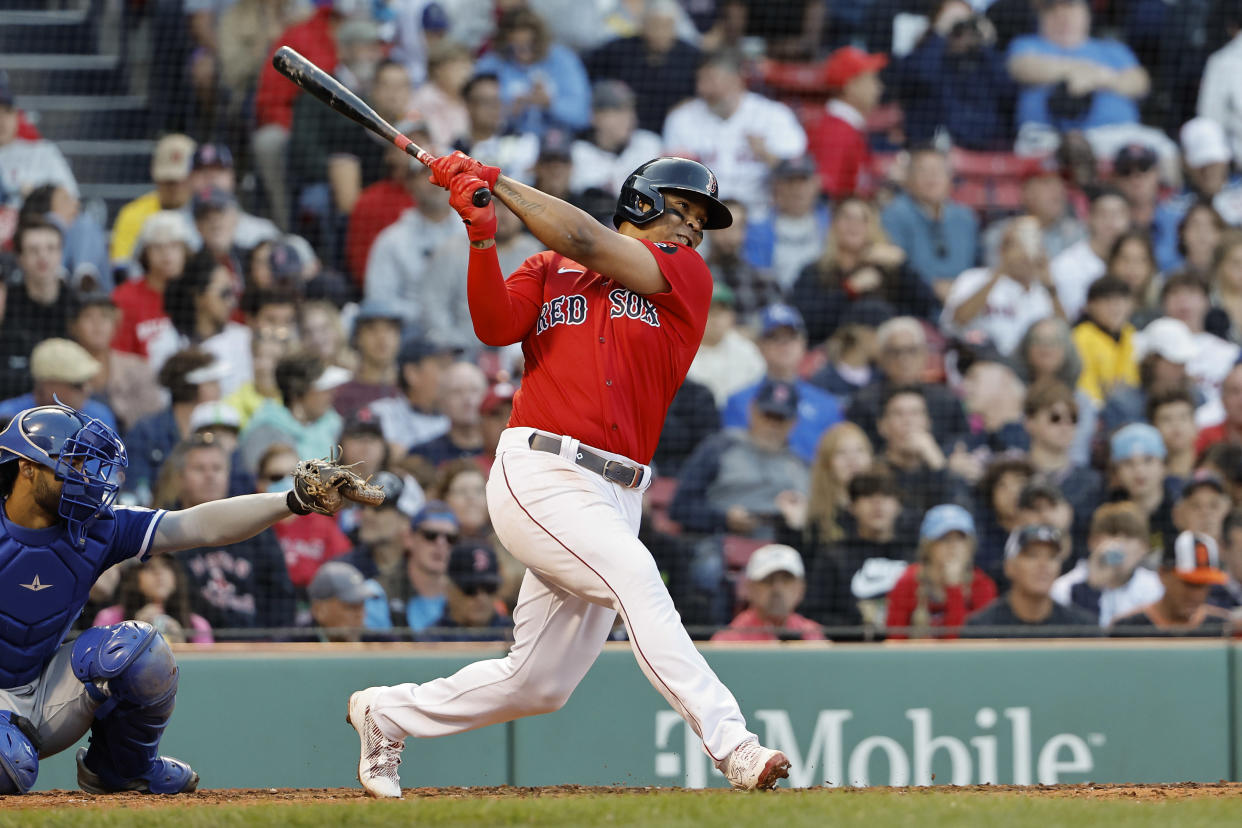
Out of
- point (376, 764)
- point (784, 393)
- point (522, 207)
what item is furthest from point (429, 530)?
point (522, 207)

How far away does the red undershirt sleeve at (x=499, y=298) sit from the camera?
4.04 metres

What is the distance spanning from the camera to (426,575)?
680cm

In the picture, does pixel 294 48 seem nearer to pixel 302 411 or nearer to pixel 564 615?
pixel 302 411

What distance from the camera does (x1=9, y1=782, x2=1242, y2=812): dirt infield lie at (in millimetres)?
4199

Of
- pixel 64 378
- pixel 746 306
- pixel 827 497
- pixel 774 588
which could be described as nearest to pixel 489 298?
pixel 774 588

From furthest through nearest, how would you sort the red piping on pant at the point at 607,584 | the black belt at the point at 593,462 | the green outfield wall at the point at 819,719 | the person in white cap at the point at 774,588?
the person in white cap at the point at 774,588
the green outfield wall at the point at 819,719
the black belt at the point at 593,462
the red piping on pant at the point at 607,584

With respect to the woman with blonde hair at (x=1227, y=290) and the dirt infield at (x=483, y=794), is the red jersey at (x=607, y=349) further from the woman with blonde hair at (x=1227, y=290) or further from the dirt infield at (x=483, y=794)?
the woman with blonde hair at (x=1227, y=290)

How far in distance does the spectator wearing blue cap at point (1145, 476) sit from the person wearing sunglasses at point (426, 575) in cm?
320

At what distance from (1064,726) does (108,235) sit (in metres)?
5.71

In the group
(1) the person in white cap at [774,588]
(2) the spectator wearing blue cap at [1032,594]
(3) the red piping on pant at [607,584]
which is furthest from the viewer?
(2) the spectator wearing blue cap at [1032,594]

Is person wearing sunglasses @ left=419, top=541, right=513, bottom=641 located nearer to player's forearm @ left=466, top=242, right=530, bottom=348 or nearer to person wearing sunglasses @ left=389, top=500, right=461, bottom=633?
person wearing sunglasses @ left=389, top=500, right=461, bottom=633

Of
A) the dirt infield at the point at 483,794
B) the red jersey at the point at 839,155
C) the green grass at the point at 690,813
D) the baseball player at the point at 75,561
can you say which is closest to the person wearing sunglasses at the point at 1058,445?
the red jersey at the point at 839,155

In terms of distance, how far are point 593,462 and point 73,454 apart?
1314mm

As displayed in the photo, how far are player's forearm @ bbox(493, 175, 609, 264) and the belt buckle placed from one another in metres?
0.51
